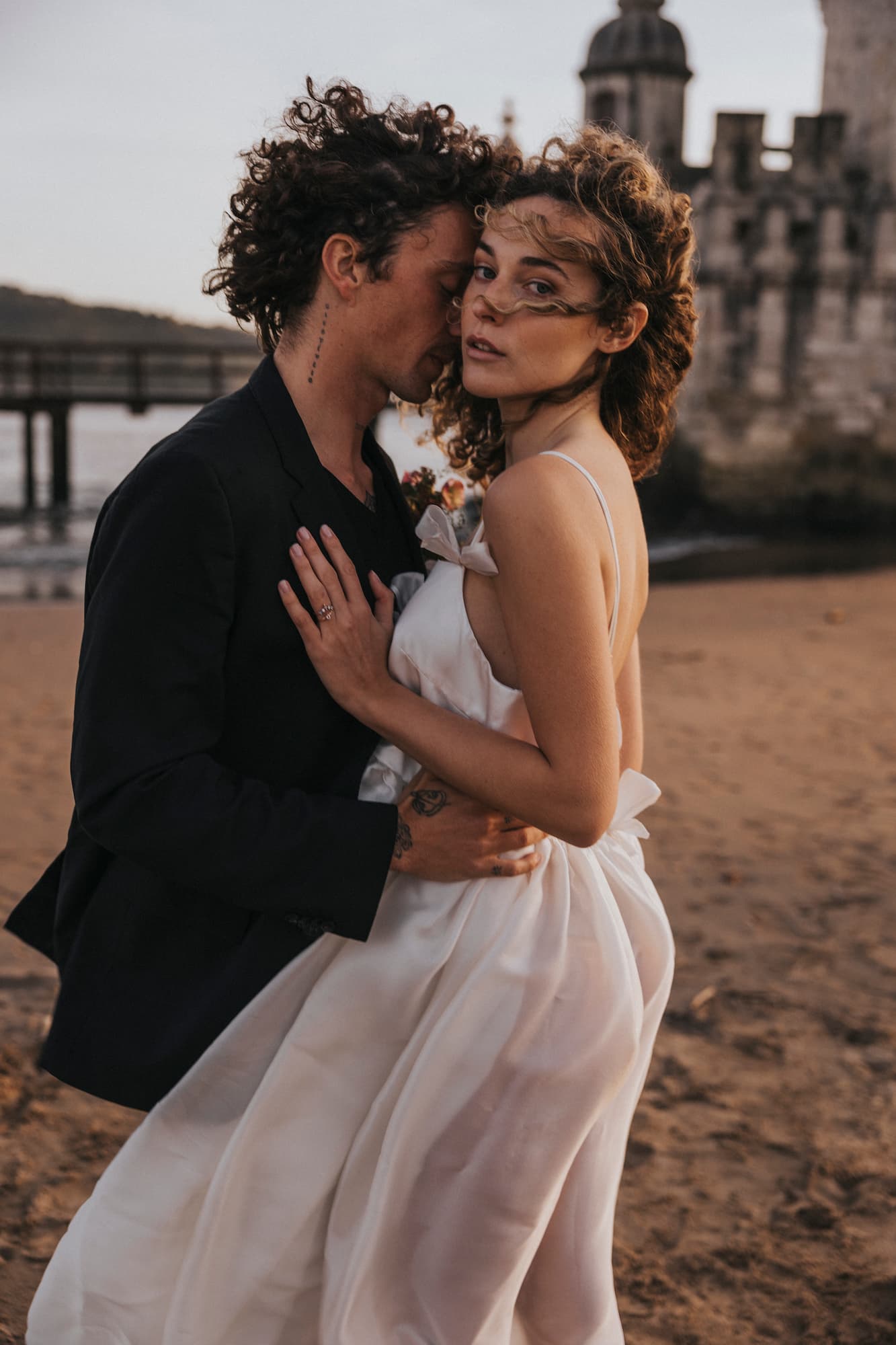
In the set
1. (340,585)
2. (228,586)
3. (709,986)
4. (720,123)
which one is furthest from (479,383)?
(720,123)

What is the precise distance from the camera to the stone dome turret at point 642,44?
77.8ft

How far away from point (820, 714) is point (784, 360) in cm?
A: 1527

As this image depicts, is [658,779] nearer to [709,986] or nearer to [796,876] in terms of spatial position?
[796,876]

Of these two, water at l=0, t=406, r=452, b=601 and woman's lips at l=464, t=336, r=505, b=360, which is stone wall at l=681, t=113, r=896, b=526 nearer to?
water at l=0, t=406, r=452, b=601

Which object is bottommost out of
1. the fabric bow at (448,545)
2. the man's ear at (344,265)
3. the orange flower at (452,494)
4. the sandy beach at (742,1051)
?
the sandy beach at (742,1051)

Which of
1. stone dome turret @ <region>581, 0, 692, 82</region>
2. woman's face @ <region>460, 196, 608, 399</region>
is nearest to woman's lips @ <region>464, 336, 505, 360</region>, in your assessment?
woman's face @ <region>460, 196, 608, 399</region>

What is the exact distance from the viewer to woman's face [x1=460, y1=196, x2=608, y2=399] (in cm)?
207

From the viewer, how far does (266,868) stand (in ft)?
6.50

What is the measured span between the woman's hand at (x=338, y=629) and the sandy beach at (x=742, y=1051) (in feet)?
4.03

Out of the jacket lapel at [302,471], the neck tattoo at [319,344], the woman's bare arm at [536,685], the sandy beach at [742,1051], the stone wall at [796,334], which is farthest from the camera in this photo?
the stone wall at [796,334]

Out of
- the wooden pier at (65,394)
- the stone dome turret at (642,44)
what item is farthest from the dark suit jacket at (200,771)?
the stone dome turret at (642,44)

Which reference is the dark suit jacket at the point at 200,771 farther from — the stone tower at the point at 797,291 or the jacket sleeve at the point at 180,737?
the stone tower at the point at 797,291

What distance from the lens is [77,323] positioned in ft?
329

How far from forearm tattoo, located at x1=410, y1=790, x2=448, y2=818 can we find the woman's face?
0.67 meters
